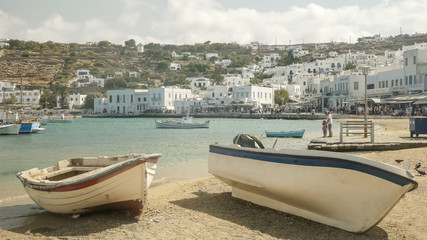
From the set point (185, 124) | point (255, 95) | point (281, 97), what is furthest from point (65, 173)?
point (281, 97)

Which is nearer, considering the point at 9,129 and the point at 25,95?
the point at 9,129

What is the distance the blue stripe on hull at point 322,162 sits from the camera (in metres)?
5.88

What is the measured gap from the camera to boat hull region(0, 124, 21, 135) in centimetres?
4441

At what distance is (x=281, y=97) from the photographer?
3745 inches

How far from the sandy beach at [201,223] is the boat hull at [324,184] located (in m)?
0.24

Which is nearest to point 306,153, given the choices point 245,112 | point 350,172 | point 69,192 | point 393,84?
point 350,172

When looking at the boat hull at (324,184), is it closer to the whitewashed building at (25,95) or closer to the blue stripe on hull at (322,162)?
the blue stripe on hull at (322,162)

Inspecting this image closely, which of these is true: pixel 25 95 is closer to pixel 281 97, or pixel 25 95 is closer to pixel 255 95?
pixel 255 95

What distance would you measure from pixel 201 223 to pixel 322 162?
97.6 inches

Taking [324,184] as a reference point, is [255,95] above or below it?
above

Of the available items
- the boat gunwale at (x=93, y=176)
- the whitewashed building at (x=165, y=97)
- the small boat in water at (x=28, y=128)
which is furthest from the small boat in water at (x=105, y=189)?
the whitewashed building at (x=165, y=97)

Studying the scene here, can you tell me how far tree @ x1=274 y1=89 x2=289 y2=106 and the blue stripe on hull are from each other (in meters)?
88.1

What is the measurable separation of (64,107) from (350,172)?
13310 centimetres

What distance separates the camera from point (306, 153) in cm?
683
